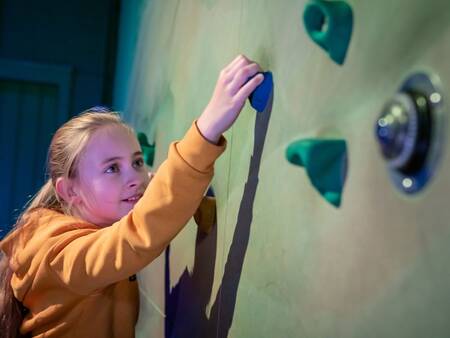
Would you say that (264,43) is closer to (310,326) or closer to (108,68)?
(310,326)

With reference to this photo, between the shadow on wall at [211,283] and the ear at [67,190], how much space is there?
0.22m

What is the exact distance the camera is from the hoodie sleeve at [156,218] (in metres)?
0.62

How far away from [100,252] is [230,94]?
0.29m

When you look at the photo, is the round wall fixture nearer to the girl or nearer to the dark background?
the girl

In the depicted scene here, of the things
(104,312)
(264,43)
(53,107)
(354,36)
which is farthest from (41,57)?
(354,36)

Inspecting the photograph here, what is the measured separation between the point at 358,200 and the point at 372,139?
0.18 ft

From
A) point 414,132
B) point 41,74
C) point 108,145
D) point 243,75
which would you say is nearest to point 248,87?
point 243,75

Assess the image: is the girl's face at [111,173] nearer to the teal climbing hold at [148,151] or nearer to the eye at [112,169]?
the eye at [112,169]

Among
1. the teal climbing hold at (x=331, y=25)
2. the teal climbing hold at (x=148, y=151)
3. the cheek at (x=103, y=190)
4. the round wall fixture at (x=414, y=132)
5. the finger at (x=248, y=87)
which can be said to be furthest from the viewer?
the teal climbing hold at (x=148, y=151)

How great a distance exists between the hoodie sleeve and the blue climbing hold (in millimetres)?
76

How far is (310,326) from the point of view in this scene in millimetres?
479

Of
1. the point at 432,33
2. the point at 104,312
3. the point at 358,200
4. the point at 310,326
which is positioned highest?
the point at 432,33

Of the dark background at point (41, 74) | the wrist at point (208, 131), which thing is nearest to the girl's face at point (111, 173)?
the wrist at point (208, 131)

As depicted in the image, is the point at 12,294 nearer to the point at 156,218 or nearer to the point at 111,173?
the point at 111,173
